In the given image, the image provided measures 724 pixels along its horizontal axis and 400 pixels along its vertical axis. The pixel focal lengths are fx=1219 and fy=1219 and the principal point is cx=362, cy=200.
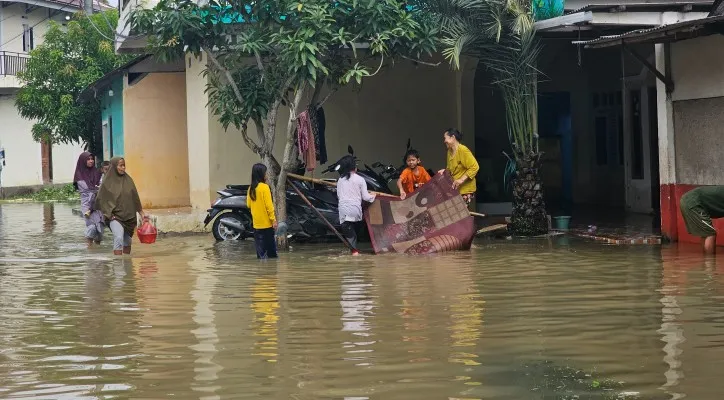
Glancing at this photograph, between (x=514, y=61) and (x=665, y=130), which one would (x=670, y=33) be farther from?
(x=514, y=61)

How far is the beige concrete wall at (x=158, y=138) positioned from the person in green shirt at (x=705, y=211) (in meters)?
14.4

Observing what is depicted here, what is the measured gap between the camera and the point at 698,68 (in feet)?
51.0

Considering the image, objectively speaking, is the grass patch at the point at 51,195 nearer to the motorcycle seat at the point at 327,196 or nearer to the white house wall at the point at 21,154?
the white house wall at the point at 21,154

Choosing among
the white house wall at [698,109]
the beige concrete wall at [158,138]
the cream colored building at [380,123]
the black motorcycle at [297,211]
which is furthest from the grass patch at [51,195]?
the white house wall at [698,109]

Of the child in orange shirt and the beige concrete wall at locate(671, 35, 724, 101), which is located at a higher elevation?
the beige concrete wall at locate(671, 35, 724, 101)

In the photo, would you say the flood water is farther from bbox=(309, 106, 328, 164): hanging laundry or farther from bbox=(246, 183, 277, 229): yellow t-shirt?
bbox=(309, 106, 328, 164): hanging laundry

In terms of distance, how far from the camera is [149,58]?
25875mm

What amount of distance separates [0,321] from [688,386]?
5823mm

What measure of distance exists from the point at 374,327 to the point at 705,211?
6.56m

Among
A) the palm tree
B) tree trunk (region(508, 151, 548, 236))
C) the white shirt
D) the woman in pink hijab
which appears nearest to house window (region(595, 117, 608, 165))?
the palm tree

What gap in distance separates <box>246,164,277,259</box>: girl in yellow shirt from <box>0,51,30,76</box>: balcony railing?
3488 cm

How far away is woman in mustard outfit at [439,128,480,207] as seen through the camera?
1611cm

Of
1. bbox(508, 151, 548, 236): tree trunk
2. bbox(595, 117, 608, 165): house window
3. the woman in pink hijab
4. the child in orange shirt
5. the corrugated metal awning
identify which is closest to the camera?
the corrugated metal awning

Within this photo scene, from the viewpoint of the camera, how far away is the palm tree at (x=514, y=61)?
56.5ft
